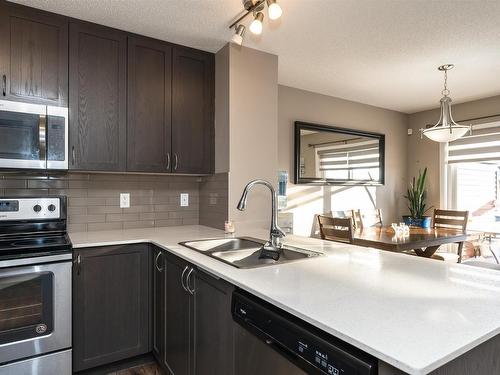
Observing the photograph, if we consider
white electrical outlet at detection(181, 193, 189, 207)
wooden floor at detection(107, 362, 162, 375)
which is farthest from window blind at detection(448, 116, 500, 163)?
wooden floor at detection(107, 362, 162, 375)

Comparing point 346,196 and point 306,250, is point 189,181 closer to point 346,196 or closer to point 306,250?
→ point 306,250

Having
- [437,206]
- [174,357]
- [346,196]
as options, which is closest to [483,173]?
[437,206]

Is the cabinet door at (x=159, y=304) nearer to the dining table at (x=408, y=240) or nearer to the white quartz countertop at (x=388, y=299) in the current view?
the white quartz countertop at (x=388, y=299)

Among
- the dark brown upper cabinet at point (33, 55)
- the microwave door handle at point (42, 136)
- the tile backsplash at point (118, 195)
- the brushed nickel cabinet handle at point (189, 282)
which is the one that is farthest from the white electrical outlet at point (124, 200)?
the brushed nickel cabinet handle at point (189, 282)

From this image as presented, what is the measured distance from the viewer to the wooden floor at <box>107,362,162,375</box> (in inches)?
82.7

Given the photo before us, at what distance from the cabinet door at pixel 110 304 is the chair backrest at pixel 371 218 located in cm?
285

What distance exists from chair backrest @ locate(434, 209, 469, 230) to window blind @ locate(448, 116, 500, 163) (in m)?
0.76

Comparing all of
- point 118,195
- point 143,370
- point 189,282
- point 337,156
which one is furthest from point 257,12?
point 337,156

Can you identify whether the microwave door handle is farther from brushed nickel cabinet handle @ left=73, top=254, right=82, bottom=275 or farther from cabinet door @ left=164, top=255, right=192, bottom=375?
cabinet door @ left=164, top=255, right=192, bottom=375

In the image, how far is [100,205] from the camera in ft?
8.27

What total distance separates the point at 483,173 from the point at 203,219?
358 centimetres

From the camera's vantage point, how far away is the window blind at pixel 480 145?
381 centimetres

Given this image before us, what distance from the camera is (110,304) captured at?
2.01 metres

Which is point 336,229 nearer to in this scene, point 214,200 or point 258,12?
point 214,200
